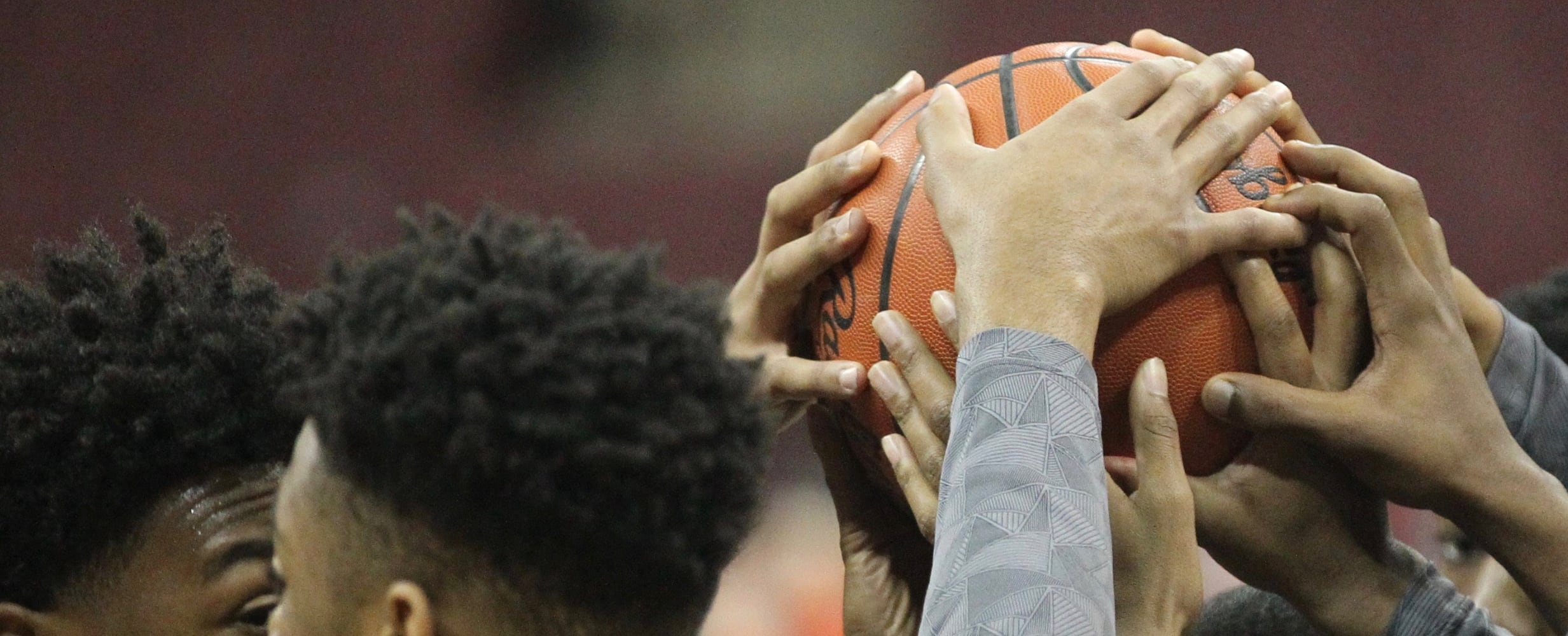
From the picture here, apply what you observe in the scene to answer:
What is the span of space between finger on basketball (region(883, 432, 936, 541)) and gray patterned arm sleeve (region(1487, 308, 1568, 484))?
2.44 feet

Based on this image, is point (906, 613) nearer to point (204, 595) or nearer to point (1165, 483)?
point (1165, 483)

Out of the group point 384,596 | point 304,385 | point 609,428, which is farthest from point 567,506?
Answer: point 304,385

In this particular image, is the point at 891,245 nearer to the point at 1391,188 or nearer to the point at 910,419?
the point at 910,419

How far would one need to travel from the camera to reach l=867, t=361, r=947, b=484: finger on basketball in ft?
4.91

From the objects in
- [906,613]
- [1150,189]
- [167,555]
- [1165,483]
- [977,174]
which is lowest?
[1165,483]

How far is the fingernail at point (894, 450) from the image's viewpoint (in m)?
1.54

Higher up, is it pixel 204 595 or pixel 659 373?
pixel 204 595

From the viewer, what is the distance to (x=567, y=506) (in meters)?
1.23

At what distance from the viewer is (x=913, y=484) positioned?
152cm

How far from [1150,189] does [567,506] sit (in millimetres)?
649

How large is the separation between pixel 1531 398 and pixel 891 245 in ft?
2.77

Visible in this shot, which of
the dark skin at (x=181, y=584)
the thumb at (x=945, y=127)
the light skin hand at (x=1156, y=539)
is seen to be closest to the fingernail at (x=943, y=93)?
the thumb at (x=945, y=127)

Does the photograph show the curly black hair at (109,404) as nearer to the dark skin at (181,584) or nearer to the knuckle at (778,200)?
the dark skin at (181,584)

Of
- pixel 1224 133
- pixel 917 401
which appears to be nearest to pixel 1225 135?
pixel 1224 133
